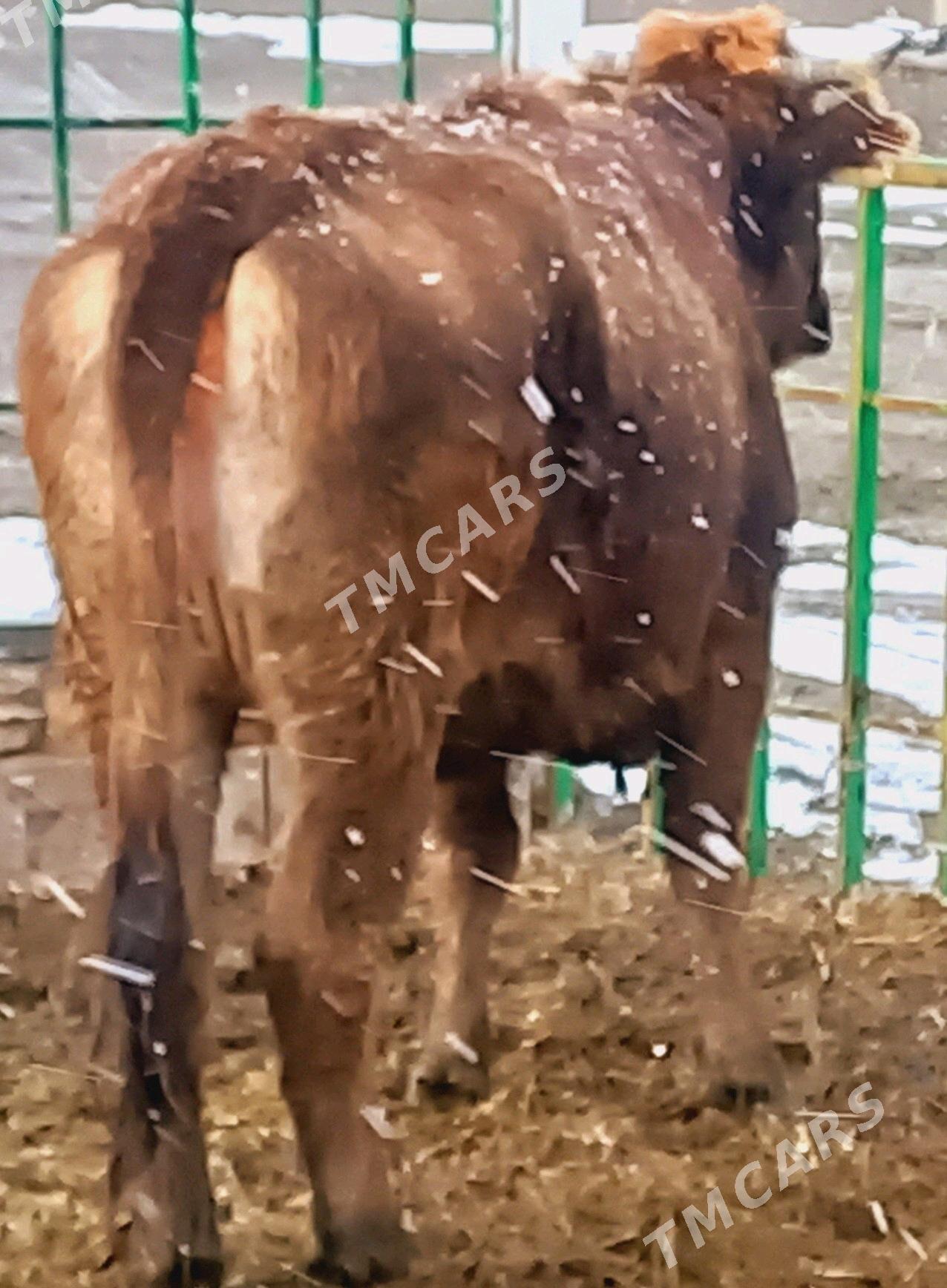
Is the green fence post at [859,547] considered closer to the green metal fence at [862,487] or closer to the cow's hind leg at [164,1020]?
the green metal fence at [862,487]

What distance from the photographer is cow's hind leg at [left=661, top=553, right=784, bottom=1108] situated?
1269mm

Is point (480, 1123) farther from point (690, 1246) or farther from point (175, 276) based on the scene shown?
point (175, 276)

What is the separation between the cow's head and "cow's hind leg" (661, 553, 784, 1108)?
21cm

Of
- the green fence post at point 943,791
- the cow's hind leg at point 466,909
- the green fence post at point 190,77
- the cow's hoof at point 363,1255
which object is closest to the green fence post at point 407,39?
the green fence post at point 190,77

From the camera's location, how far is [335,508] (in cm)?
95

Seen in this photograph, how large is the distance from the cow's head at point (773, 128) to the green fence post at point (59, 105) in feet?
1.34

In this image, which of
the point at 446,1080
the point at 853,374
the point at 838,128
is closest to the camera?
the point at 446,1080

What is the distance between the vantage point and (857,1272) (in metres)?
1.05

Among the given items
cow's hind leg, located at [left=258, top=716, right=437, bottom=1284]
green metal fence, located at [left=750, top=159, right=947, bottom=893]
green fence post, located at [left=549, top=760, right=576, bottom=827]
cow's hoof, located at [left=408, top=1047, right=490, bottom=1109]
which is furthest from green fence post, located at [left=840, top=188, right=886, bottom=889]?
cow's hind leg, located at [left=258, top=716, right=437, bottom=1284]

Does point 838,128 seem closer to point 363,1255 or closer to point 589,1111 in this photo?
point 589,1111

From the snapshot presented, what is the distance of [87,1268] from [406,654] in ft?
1.33

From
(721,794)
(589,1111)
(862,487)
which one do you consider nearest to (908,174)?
(862,487)

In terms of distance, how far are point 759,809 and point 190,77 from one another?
687mm

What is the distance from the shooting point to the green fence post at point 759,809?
134 cm
